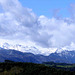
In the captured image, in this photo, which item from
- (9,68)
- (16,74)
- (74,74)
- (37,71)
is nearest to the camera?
(74,74)

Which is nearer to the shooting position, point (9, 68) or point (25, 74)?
point (25, 74)

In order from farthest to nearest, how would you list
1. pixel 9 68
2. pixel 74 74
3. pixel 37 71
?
pixel 9 68 < pixel 37 71 < pixel 74 74

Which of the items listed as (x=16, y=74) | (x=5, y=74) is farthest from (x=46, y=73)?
(x=5, y=74)

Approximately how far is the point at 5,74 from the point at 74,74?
145 feet

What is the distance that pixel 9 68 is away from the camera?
137125 mm

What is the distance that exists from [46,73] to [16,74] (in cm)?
1914

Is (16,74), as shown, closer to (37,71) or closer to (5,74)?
(5,74)

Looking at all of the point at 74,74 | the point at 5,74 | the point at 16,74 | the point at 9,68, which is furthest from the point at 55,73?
the point at 9,68

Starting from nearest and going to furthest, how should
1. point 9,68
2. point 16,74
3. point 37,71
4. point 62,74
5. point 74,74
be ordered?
point 74,74 → point 62,74 → point 16,74 → point 37,71 → point 9,68

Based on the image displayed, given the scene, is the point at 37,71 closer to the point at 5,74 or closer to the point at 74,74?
the point at 5,74

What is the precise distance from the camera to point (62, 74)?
351 ft

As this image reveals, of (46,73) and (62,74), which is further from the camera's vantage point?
(46,73)

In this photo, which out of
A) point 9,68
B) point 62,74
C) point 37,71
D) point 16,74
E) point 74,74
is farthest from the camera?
point 9,68

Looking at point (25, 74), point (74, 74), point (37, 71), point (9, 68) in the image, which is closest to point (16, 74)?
point (25, 74)
